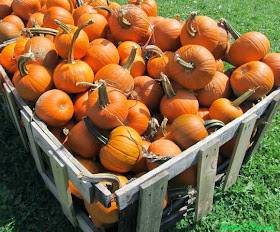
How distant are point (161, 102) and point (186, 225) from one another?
4.09 feet

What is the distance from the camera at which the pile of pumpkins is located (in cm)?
241

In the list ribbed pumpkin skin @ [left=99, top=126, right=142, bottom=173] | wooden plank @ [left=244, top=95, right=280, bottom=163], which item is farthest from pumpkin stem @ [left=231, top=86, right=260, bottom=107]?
ribbed pumpkin skin @ [left=99, top=126, right=142, bottom=173]

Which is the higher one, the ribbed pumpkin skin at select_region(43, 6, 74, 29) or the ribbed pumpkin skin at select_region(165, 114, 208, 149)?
the ribbed pumpkin skin at select_region(43, 6, 74, 29)

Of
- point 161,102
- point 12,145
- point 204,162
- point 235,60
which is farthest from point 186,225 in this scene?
point 12,145

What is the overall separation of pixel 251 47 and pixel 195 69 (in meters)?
0.75

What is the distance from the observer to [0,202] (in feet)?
10.0

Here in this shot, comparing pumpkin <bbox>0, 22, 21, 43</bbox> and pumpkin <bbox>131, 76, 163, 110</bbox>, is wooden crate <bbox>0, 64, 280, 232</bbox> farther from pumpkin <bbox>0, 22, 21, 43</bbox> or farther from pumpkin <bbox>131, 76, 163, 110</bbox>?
pumpkin <bbox>0, 22, 21, 43</bbox>

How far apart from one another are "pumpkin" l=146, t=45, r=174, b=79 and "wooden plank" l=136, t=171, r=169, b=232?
1200mm

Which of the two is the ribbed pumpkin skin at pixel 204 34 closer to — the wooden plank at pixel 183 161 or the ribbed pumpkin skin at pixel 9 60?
the wooden plank at pixel 183 161

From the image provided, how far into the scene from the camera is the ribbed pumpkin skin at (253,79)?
271 cm

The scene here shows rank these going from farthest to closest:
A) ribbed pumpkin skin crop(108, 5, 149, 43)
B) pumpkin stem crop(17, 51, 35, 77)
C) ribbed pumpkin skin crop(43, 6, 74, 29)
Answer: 1. ribbed pumpkin skin crop(43, 6, 74, 29)
2. ribbed pumpkin skin crop(108, 5, 149, 43)
3. pumpkin stem crop(17, 51, 35, 77)

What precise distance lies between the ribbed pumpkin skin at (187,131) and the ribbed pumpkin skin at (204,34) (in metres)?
0.82

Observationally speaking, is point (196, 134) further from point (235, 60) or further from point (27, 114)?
point (27, 114)

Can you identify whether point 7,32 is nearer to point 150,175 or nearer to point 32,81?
point 32,81
